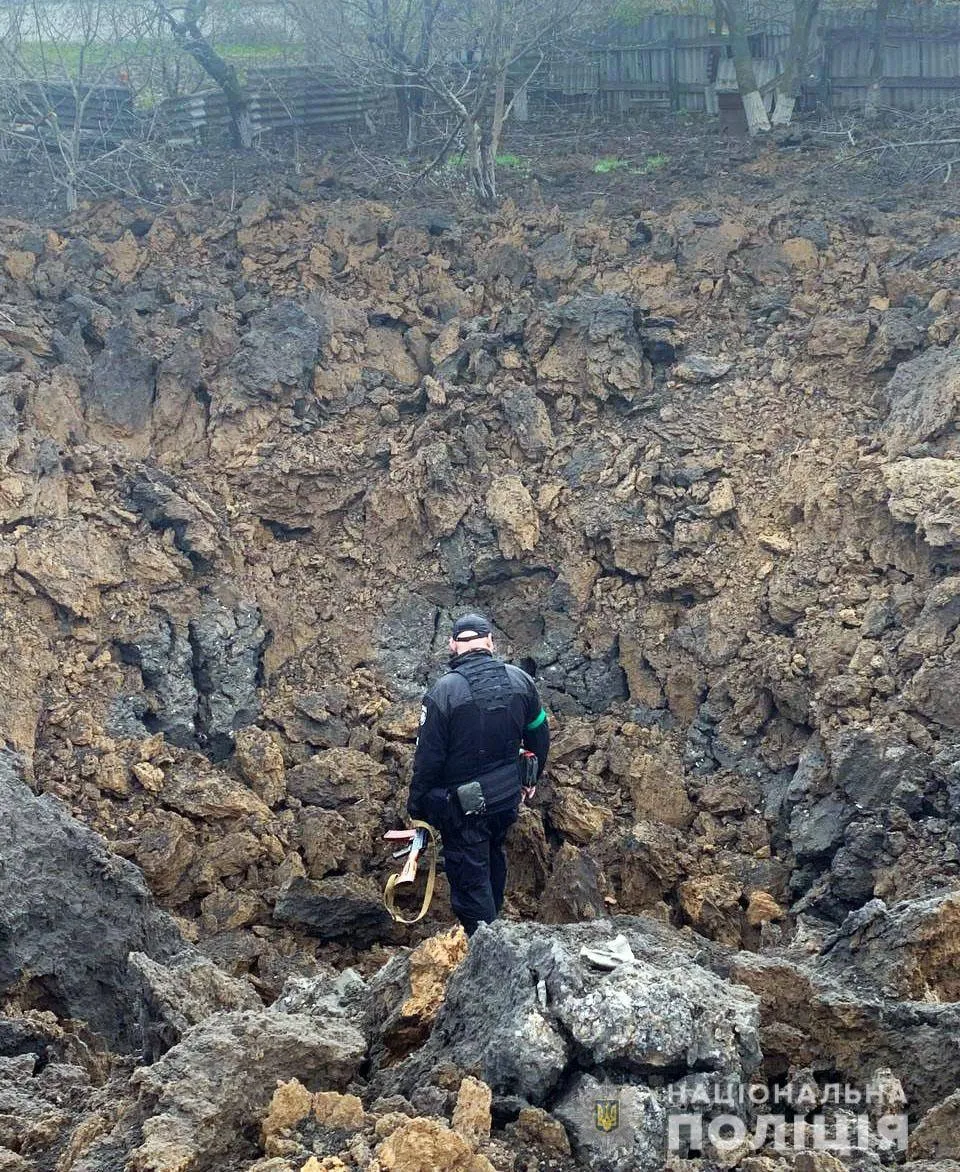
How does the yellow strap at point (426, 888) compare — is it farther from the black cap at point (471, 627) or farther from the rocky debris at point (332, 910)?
the black cap at point (471, 627)

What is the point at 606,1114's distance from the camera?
2908 millimetres

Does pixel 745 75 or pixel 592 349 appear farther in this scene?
pixel 745 75

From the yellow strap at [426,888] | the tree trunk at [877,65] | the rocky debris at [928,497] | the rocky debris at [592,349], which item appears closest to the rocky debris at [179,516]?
the rocky debris at [592,349]

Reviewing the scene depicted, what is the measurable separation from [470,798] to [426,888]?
24.9 inches

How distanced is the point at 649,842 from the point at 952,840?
1.25 meters

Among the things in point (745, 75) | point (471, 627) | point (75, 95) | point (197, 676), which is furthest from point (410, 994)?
point (745, 75)

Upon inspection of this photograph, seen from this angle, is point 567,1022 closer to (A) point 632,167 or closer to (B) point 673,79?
(A) point 632,167

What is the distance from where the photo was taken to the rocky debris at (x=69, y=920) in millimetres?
4406

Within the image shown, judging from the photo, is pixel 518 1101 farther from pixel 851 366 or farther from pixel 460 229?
pixel 460 229

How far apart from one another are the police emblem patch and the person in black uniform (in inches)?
76.2

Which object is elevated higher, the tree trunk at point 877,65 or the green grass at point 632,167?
the tree trunk at point 877,65

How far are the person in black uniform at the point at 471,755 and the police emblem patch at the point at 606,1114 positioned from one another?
76.2 inches

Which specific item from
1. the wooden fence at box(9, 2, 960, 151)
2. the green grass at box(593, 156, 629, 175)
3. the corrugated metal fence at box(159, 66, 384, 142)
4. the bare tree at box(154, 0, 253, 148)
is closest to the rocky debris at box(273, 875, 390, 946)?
the green grass at box(593, 156, 629, 175)

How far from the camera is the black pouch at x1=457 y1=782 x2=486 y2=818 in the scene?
4.79 meters
